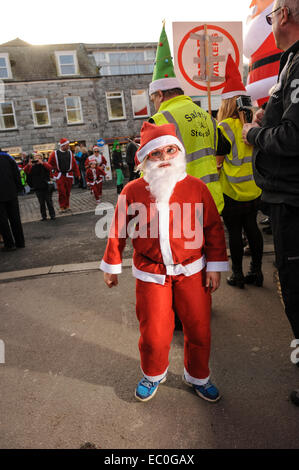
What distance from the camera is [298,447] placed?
5.75 ft

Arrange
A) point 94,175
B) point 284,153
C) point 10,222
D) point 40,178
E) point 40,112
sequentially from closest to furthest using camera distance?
point 284,153 < point 10,222 < point 40,178 < point 94,175 < point 40,112

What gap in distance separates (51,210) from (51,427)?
7.37 metres

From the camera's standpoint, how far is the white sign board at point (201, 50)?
446 centimetres

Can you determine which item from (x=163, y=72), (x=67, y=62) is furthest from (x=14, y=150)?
(x=163, y=72)

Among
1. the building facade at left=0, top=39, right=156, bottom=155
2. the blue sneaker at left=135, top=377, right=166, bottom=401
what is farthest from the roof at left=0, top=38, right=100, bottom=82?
the blue sneaker at left=135, top=377, right=166, bottom=401

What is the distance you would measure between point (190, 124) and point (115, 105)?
23383 mm

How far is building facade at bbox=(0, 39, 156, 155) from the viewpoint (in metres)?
21.6

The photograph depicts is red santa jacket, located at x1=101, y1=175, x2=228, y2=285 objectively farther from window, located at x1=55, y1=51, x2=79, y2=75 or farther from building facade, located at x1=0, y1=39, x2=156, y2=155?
window, located at x1=55, y1=51, x2=79, y2=75

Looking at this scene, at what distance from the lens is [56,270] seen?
4.76 metres

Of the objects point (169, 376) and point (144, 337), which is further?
point (169, 376)

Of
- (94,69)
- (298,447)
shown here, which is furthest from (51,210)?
(94,69)

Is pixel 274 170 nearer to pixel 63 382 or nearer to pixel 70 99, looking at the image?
pixel 63 382

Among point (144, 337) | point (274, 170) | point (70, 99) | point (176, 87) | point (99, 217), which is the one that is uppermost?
point (70, 99)

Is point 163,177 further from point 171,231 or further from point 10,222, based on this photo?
point 10,222
